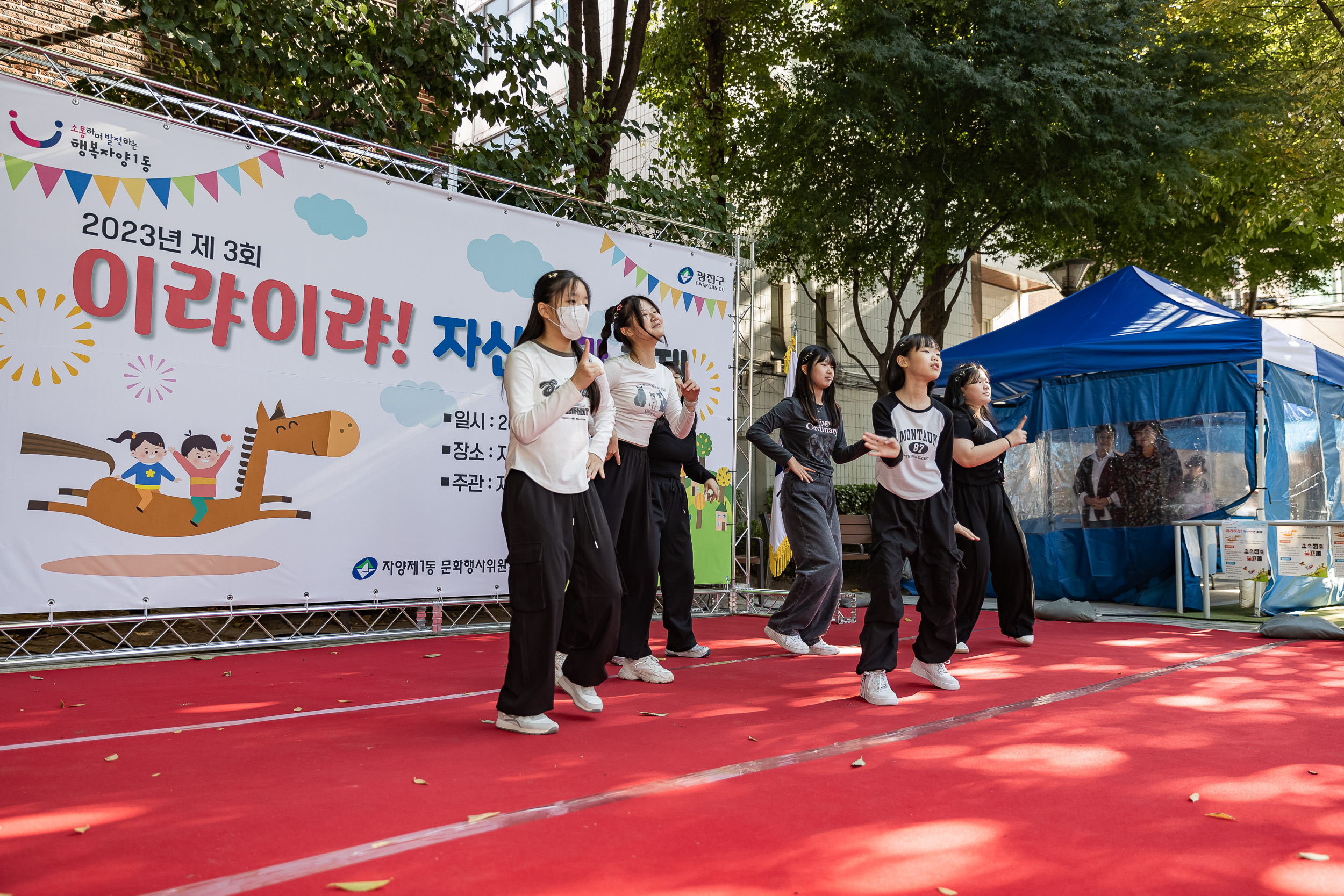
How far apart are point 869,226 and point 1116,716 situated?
925 cm

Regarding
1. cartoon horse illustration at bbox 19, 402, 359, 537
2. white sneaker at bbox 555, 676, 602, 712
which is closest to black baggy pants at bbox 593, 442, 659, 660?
white sneaker at bbox 555, 676, 602, 712

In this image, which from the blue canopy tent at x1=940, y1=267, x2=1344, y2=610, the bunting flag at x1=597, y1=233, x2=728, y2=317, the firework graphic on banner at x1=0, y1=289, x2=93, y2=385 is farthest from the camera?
the blue canopy tent at x1=940, y1=267, x2=1344, y2=610

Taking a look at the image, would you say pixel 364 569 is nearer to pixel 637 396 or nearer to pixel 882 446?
pixel 637 396

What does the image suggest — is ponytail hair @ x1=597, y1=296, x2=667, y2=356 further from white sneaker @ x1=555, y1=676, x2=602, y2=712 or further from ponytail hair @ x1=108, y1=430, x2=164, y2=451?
ponytail hair @ x1=108, y1=430, x2=164, y2=451

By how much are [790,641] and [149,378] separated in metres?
4.11

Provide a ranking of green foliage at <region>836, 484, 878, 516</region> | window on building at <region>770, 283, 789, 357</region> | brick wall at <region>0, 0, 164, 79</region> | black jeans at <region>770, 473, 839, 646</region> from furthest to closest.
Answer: window on building at <region>770, 283, 789, 357</region>
green foliage at <region>836, 484, 878, 516</region>
brick wall at <region>0, 0, 164, 79</region>
black jeans at <region>770, 473, 839, 646</region>

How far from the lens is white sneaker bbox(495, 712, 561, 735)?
358cm

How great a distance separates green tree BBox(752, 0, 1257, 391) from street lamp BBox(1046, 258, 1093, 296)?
114cm

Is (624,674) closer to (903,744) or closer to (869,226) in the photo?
(903,744)

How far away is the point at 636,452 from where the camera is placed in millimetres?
4711

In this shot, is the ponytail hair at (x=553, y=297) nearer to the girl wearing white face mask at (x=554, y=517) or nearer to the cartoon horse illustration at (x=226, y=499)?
the girl wearing white face mask at (x=554, y=517)

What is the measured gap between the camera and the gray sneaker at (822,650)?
5.95 m

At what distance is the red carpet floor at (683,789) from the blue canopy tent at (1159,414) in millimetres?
4462

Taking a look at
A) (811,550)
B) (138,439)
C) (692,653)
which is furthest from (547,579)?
(138,439)
